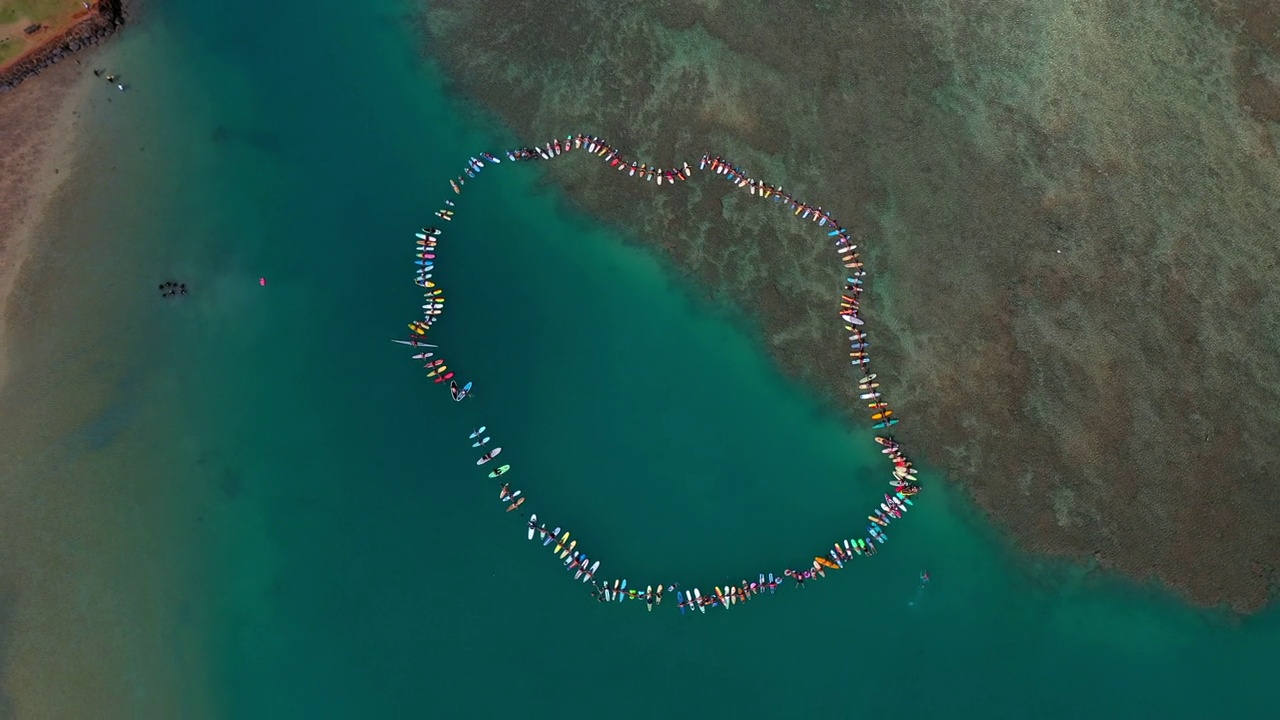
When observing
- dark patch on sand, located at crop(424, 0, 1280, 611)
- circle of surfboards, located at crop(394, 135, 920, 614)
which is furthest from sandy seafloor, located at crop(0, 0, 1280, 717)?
dark patch on sand, located at crop(424, 0, 1280, 611)

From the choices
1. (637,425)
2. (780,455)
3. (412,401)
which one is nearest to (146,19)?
(412,401)

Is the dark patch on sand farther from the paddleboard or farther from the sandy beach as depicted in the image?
the sandy beach

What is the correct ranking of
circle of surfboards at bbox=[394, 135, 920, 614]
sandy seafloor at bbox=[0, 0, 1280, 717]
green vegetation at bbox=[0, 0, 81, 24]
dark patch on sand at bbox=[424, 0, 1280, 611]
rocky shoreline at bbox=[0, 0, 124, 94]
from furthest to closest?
green vegetation at bbox=[0, 0, 81, 24] → rocky shoreline at bbox=[0, 0, 124, 94] → dark patch on sand at bbox=[424, 0, 1280, 611] → circle of surfboards at bbox=[394, 135, 920, 614] → sandy seafloor at bbox=[0, 0, 1280, 717]

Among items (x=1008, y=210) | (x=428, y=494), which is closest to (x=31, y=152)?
(x=428, y=494)

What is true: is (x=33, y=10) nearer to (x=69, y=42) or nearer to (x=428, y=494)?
(x=69, y=42)

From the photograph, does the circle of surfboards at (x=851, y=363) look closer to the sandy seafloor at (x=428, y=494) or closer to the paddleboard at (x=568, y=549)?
the paddleboard at (x=568, y=549)

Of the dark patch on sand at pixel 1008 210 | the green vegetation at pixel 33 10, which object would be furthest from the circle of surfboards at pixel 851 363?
the green vegetation at pixel 33 10
